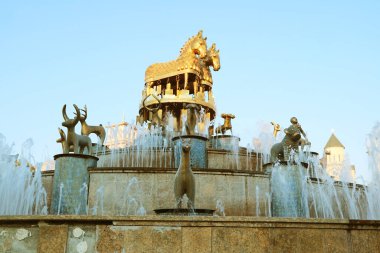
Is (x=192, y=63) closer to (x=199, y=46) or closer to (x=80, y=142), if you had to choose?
(x=199, y=46)

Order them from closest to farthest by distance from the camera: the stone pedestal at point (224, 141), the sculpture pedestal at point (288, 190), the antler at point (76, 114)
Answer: the sculpture pedestal at point (288, 190) → the antler at point (76, 114) → the stone pedestal at point (224, 141)

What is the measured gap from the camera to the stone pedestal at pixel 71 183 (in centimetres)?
1248

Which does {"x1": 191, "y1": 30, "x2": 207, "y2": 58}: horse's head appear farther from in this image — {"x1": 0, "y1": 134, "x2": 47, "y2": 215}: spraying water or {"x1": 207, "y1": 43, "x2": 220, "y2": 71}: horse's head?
{"x1": 0, "y1": 134, "x2": 47, "y2": 215}: spraying water

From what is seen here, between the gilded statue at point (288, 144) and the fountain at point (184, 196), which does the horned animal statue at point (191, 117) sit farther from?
the gilded statue at point (288, 144)

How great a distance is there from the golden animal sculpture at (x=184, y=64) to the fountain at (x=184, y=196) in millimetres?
168

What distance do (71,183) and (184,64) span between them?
50.9 ft

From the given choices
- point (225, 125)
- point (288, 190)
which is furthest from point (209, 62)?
point (288, 190)

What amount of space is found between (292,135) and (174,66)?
50.4 feet

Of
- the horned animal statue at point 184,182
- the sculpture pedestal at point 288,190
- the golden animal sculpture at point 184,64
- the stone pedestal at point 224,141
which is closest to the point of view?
the horned animal statue at point 184,182

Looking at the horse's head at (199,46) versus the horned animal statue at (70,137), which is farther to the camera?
the horse's head at (199,46)

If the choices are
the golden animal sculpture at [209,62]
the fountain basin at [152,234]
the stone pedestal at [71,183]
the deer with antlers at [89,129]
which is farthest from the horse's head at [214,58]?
the fountain basin at [152,234]

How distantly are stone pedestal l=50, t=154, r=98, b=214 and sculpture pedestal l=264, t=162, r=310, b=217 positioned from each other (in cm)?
586

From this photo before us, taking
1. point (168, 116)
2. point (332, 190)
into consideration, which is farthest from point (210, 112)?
point (332, 190)

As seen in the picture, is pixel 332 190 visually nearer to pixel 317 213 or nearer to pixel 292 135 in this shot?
pixel 317 213
